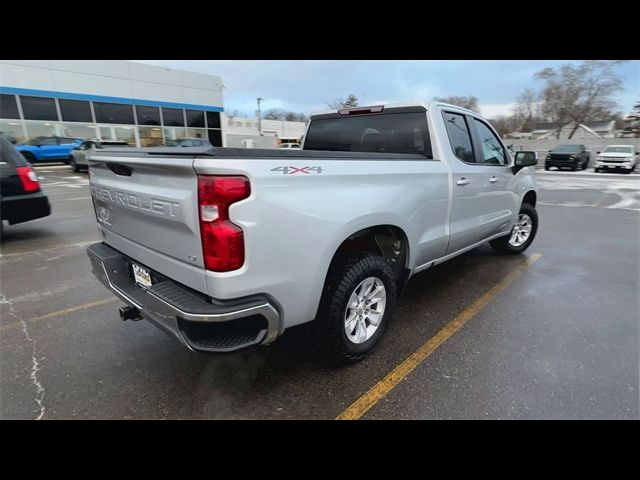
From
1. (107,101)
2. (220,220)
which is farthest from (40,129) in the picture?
(220,220)

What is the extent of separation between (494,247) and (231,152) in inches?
188

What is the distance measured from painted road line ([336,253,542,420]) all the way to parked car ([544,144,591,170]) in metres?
22.4

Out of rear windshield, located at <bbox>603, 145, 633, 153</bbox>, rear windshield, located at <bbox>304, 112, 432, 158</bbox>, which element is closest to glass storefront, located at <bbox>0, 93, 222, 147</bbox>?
rear windshield, located at <bbox>304, 112, 432, 158</bbox>

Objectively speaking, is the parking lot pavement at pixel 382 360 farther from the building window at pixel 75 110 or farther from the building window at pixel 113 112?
the building window at pixel 113 112

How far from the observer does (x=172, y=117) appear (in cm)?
2980

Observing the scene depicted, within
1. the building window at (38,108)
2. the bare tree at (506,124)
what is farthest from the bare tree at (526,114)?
A: the building window at (38,108)

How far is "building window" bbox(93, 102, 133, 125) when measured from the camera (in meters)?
25.8

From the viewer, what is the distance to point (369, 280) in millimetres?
2738

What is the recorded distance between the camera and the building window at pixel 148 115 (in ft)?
91.1

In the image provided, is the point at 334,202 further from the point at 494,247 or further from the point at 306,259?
the point at 494,247

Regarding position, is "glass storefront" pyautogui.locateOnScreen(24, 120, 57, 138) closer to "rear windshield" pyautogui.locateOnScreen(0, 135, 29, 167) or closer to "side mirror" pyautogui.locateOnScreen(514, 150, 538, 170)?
"rear windshield" pyautogui.locateOnScreen(0, 135, 29, 167)

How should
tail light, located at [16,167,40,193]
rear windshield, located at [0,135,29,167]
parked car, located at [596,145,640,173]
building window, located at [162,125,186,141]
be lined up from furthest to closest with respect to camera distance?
building window, located at [162,125,186,141]
parked car, located at [596,145,640,173]
tail light, located at [16,167,40,193]
rear windshield, located at [0,135,29,167]

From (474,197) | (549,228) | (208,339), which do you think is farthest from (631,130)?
(208,339)

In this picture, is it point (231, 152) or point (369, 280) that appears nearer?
point (231, 152)
